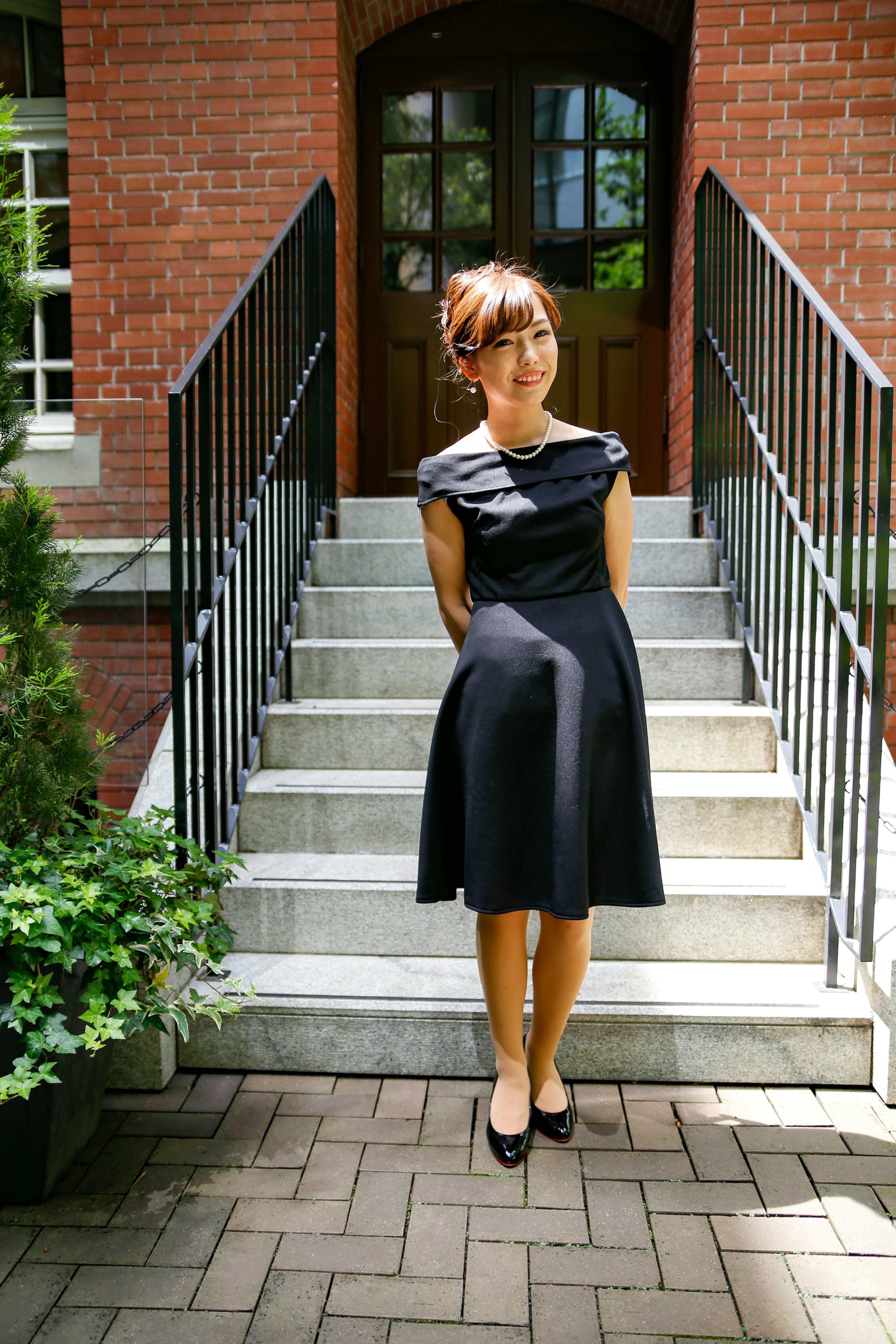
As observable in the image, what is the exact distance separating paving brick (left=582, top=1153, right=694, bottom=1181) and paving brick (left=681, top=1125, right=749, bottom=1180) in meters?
0.03

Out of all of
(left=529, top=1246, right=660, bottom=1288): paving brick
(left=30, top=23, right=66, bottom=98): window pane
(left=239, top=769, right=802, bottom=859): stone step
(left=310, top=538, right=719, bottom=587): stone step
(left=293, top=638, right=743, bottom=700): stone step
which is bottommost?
(left=529, top=1246, right=660, bottom=1288): paving brick

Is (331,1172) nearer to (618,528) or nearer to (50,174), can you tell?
(618,528)

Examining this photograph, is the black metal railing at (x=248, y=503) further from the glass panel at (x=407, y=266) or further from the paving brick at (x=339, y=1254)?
the paving brick at (x=339, y=1254)

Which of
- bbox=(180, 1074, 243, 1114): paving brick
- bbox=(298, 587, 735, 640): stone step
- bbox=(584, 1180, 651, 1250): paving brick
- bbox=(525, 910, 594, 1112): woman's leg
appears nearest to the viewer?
bbox=(584, 1180, 651, 1250): paving brick

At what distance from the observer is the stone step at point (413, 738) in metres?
2.99

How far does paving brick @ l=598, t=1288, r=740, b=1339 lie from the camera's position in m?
1.58

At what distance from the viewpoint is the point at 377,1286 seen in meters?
1.68

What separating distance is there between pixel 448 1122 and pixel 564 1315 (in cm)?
58

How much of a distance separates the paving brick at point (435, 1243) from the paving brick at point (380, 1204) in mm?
27

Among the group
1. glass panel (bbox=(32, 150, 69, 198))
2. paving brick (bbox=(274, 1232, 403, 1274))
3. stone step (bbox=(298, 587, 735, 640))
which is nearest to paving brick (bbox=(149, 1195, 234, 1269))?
paving brick (bbox=(274, 1232, 403, 1274))

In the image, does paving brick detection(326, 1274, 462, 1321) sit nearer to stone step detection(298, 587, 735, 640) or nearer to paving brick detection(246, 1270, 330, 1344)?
paving brick detection(246, 1270, 330, 1344)

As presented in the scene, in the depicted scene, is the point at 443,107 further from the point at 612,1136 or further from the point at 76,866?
the point at 612,1136

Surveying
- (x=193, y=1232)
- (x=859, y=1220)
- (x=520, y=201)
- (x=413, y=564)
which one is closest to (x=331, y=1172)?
(x=193, y=1232)

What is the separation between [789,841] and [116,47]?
4.18 meters
